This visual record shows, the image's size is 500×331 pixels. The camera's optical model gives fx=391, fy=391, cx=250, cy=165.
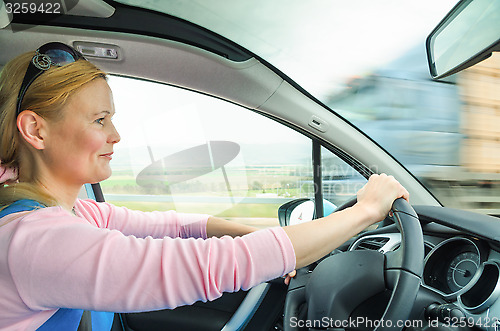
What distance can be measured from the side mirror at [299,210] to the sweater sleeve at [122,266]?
139cm

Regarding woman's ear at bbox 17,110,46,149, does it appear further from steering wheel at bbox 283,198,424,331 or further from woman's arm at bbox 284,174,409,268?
steering wheel at bbox 283,198,424,331

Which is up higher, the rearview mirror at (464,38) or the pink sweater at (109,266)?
the rearview mirror at (464,38)

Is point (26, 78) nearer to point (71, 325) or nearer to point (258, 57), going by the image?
point (71, 325)

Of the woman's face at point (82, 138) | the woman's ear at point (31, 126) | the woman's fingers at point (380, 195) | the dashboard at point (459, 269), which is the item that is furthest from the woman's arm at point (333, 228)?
the woman's ear at point (31, 126)

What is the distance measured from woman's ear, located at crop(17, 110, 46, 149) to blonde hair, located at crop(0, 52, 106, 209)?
0.01 metres

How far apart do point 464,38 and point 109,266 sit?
45.8 inches

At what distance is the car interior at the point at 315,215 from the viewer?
0.93 meters

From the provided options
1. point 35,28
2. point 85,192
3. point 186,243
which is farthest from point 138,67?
point 186,243

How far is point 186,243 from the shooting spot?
76 centimetres

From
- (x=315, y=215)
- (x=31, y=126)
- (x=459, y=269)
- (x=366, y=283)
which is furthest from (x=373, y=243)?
(x=31, y=126)

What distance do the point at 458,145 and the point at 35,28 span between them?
2.08 metres

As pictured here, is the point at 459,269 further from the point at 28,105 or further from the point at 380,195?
the point at 28,105

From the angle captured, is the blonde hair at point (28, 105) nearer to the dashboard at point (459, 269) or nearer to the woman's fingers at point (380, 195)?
the woman's fingers at point (380, 195)

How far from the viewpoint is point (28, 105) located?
0.91m
